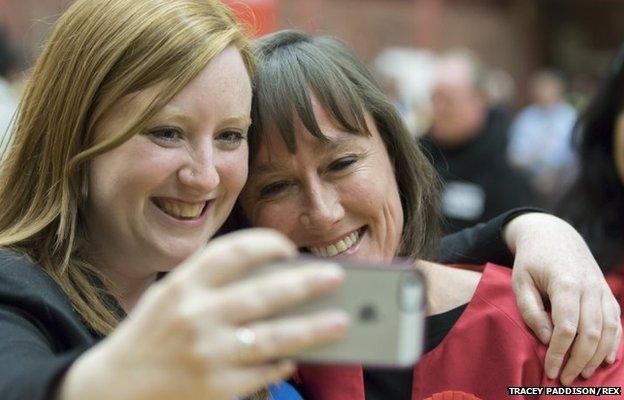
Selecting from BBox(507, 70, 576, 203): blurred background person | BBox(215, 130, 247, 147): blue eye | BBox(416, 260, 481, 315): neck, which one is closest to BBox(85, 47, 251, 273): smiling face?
BBox(215, 130, 247, 147): blue eye

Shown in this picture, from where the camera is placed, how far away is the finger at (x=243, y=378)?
89 cm

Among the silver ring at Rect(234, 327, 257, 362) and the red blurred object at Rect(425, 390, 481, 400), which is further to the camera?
the red blurred object at Rect(425, 390, 481, 400)

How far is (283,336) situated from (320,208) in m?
0.91

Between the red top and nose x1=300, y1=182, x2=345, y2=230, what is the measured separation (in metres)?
0.28

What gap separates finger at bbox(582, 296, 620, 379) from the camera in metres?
1.62

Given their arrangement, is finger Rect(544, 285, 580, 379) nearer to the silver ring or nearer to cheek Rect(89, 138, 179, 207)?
cheek Rect(89, 138, 179, 207)

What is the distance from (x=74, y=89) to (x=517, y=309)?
2.95ft

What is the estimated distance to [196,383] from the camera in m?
0.89

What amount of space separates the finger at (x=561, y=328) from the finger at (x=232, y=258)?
0.86m

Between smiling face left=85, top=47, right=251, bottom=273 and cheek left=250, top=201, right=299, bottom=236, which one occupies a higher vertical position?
smiling face left=85, top=47, right=251, bottom=273

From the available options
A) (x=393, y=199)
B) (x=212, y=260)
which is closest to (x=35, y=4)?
(x=393, y=199)

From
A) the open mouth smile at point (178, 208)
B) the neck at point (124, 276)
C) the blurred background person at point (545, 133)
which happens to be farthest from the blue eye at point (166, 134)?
the blurred background person at point (545, 133)

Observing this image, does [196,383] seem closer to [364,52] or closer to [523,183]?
[523,183]

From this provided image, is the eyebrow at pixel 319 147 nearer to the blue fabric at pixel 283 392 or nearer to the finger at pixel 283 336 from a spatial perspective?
the blue fabric at pixel 283 392
